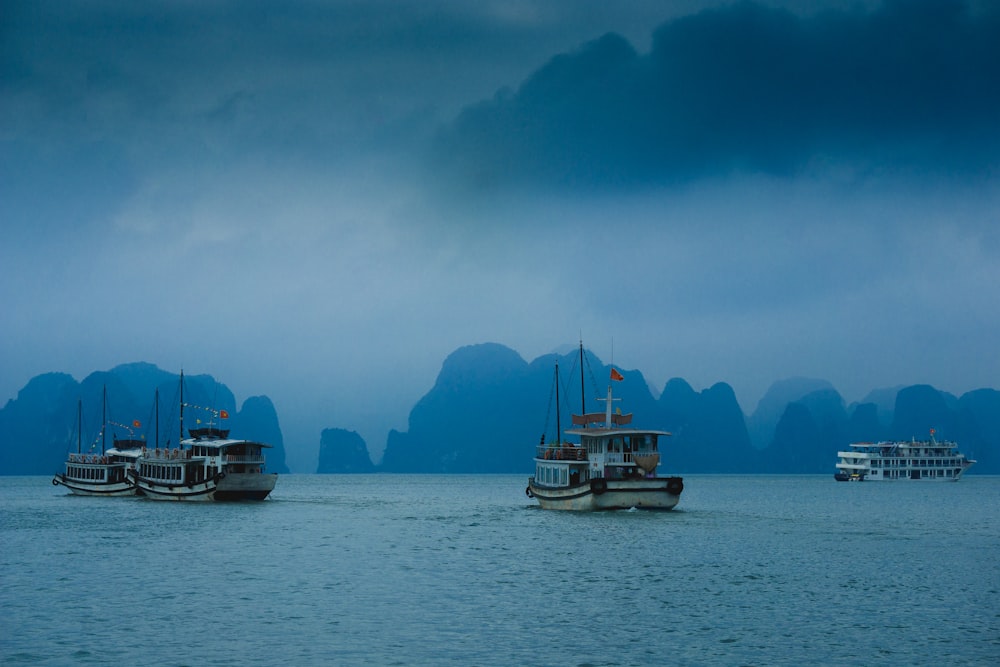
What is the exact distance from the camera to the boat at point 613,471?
73.6 m

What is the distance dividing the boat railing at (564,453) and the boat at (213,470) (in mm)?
28824

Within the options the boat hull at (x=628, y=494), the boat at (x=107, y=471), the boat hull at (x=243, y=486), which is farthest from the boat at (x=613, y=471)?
the boat at (x=107, y=471)

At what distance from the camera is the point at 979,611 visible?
34.9 meters

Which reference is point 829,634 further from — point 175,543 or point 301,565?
point 175,543

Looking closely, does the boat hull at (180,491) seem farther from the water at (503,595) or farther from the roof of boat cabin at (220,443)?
the water at (503,595)

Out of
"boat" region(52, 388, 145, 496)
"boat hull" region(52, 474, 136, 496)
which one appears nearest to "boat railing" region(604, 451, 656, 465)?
"boat" region(52, 388, 145, 496)

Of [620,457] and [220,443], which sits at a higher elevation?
[220,443]

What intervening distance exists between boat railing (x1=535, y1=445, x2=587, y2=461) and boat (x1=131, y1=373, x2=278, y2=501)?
28.8m

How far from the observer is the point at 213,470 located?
97.1 m

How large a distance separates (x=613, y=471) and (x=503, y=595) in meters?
37.6

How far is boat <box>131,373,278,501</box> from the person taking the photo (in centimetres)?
9665

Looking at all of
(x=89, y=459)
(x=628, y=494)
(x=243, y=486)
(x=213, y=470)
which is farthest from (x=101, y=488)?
(x=628, y=494)

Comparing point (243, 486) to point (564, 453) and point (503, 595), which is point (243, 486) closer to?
point (564, 453)

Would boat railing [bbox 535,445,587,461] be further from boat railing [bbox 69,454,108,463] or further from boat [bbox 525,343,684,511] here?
boat railing [bbox 69,454,108,463]
